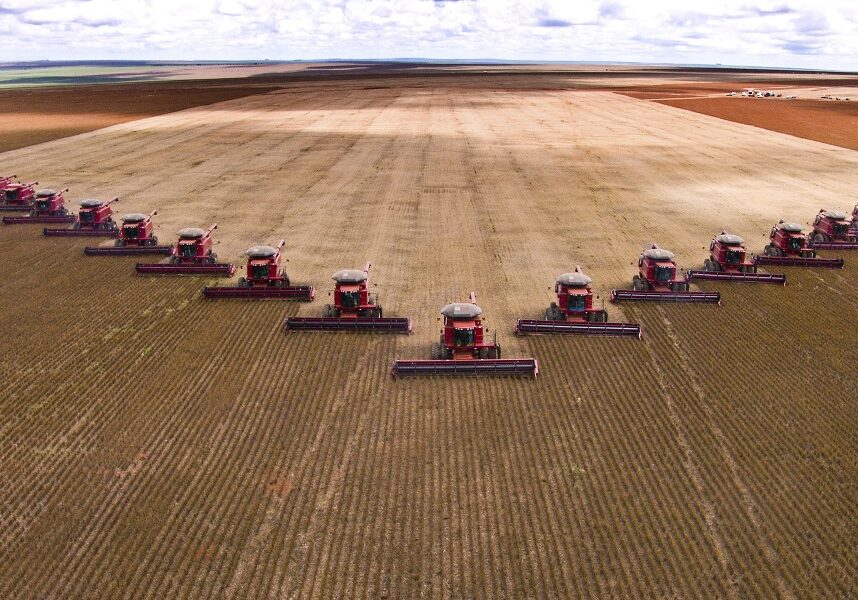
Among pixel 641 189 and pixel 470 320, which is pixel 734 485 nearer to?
pixel 470 320

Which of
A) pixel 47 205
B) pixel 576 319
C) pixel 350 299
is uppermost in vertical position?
pixel 350 299

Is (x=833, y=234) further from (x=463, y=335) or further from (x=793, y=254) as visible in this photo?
(x=463, y=335)

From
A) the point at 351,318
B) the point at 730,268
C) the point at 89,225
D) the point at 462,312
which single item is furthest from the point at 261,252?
the point at 730,268

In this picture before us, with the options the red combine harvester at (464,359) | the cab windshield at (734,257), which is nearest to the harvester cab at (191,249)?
the red combine harvester at (464,359)

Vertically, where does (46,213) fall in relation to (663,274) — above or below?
below

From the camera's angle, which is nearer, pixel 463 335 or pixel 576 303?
pixel 463 335

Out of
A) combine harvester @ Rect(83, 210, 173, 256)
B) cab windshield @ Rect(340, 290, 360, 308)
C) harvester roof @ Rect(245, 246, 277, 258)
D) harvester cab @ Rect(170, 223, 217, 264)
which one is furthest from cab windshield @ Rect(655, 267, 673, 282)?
combine harvester @ Rect(83, 210, 173, 256)

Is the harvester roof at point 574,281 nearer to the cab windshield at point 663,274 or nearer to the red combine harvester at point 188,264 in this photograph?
the cab windshield at point 663,274

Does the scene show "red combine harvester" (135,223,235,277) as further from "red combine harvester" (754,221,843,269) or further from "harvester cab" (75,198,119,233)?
"red combine harvester" (754,221,843,269)
